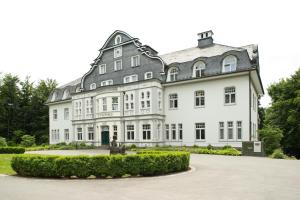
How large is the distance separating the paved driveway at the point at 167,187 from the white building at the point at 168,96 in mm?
15525

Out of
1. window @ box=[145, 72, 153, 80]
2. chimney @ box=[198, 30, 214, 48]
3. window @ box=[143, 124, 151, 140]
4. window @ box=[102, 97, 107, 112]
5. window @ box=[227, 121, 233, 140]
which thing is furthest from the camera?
window @ box=[102, 97, 107, 112]

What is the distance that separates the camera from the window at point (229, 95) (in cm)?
2765

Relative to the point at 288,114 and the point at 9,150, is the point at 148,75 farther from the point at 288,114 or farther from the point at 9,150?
the point at 288,114

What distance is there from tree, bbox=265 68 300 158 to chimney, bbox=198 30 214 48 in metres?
12.9

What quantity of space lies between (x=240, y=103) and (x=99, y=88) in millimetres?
17102

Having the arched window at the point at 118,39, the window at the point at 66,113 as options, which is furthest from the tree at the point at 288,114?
the window at the point at 66,113

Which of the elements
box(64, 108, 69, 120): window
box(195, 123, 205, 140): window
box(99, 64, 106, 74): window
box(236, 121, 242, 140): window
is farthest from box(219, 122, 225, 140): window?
box(64, 108, 69, 120): window

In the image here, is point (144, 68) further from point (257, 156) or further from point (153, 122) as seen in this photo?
point (257, 156)

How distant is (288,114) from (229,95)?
45.6 feet

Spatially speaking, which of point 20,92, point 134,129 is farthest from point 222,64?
point 20,92

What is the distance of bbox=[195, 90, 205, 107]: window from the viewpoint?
29.5 m

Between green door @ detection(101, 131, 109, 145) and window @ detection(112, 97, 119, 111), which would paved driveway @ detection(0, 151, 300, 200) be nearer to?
window @ detection(112, 97, 119, 111)

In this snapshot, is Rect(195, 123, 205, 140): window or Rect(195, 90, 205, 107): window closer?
Rect(195, 123, 205, 140): window

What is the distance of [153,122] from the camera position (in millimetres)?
30641
